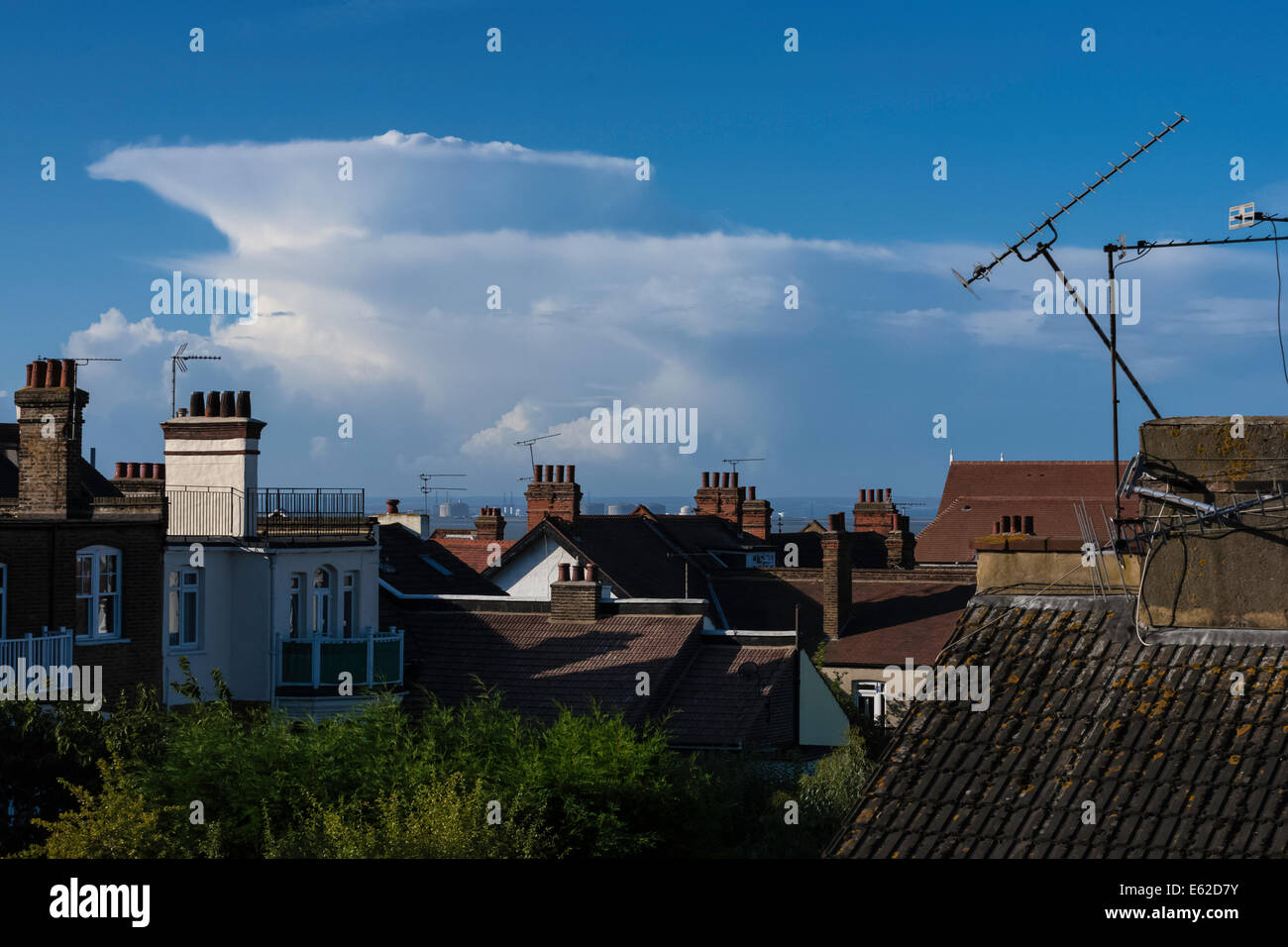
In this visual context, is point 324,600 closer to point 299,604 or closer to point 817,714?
point 299,604

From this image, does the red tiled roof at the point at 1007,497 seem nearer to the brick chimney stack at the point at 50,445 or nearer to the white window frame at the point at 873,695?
the white window frame at the point at 873,695

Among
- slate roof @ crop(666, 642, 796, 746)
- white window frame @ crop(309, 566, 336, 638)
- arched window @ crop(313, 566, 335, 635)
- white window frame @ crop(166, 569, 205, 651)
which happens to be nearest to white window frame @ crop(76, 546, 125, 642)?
white window frame @ crop(166, 569, 205, 651)

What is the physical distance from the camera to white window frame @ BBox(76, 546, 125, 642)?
28469 mm

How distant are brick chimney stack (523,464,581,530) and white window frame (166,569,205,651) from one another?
24.8 meters

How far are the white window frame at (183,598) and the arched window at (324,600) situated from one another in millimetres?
2822

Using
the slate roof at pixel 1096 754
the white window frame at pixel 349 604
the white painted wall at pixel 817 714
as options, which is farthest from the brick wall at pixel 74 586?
the slate roof at pixel 1096 754

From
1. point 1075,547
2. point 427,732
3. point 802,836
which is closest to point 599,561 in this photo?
point 802,836

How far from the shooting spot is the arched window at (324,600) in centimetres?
3325

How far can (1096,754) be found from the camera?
9.80 meters

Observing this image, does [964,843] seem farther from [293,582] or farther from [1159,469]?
[293,582]

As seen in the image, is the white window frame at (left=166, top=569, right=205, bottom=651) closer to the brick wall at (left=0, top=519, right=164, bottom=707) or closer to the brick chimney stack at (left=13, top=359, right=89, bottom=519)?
the brick wall at (left=0, top=519, right=164, bottom=707)

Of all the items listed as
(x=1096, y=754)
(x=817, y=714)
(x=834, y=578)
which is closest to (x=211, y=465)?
(x=817, y=714)

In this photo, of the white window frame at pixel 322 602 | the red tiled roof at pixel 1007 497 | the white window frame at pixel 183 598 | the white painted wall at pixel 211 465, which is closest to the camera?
the white window frame at pixel 183 598
